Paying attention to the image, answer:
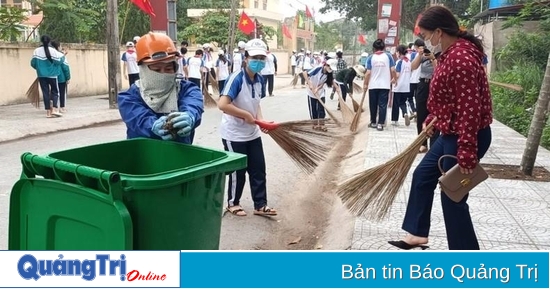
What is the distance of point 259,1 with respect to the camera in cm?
4609

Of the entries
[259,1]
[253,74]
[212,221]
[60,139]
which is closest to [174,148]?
[212,221]

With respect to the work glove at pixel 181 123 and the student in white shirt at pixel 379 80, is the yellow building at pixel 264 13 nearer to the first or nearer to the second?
the student in white shirt at pixel 379 80

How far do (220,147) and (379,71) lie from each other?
280cm

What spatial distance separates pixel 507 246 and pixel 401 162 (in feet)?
2.91

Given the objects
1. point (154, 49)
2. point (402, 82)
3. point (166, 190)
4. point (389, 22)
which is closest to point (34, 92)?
point (402, 82)

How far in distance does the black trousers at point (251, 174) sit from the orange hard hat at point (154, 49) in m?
1.66

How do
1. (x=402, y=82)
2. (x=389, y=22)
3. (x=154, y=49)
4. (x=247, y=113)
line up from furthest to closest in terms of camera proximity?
→ (x=389, y=22), (x=402, y=82), (x=247, y=113), (x=154, y=49)

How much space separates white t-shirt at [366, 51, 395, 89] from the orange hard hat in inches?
239

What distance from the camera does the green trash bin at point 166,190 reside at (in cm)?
179

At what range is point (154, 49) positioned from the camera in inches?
104

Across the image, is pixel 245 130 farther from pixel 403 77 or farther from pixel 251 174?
pixel 403 77

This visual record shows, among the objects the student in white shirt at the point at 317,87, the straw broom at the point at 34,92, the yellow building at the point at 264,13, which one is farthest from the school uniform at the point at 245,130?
the yellow building at the point at 264,13

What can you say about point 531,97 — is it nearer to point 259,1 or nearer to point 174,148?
point 174,148

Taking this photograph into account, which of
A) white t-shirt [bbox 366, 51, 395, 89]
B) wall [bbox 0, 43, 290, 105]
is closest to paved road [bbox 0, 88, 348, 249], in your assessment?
white t-shirt [bbox 366, 51, 395, 89]
